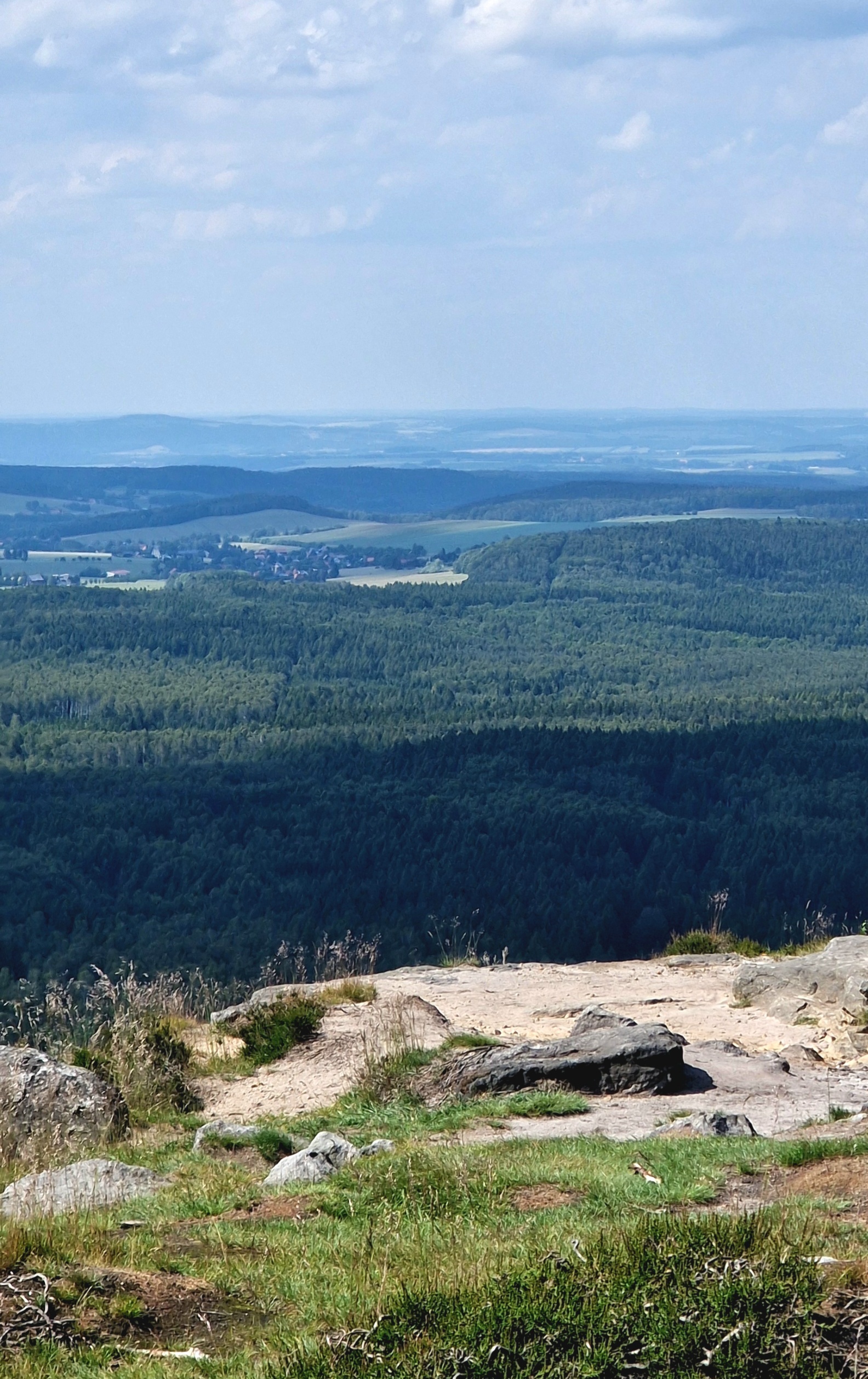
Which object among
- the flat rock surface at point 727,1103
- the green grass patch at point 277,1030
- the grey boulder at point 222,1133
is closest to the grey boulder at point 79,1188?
the grey boulder at point 222,1133

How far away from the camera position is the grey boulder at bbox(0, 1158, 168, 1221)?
8094 mm

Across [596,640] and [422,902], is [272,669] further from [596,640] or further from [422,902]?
[422,902]

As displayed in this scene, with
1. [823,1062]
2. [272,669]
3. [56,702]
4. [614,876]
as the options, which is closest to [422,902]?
[614,876]

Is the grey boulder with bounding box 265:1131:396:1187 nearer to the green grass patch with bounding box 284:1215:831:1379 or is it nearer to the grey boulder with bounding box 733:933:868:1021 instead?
the green grass patch with bounding box 284:1215:831:1379

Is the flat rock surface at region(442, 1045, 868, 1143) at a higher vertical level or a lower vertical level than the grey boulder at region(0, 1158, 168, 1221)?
lower

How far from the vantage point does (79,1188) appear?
29.9 feet

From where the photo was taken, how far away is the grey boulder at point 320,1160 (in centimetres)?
925

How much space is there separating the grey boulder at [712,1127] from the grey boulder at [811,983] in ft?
16.7

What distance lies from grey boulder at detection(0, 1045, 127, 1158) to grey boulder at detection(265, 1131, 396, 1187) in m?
2.03

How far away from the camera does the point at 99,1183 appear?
914 cm

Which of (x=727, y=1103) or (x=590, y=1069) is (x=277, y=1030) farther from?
(x=727, y=1103)

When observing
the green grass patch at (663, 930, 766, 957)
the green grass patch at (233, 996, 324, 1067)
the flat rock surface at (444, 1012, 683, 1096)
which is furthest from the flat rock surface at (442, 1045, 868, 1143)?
the green grass patch at (663, 930, 766, 957)

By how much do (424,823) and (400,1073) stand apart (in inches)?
2406

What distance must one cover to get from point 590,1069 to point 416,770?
73904mm
